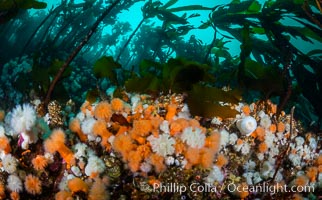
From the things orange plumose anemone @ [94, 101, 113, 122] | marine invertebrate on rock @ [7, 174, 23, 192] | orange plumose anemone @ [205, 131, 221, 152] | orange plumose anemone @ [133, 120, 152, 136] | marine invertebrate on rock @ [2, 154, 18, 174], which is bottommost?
marine invertebrate on rock @ [7, 174, 23, 192]

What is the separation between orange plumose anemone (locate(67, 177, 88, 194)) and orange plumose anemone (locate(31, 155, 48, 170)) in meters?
0.21

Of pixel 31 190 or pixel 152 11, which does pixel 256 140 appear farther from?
pixel 152 11

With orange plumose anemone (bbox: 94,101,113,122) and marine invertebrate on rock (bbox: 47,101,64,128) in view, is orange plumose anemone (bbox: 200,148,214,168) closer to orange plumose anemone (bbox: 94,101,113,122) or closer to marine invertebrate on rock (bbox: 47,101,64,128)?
orange plumose anemone (bbox: 94,101,113,122)

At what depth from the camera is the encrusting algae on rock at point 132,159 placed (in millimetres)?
1574

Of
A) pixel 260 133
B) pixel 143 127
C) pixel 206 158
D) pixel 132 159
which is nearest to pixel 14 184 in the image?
pixel 132 159

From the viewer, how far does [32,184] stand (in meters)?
1.55

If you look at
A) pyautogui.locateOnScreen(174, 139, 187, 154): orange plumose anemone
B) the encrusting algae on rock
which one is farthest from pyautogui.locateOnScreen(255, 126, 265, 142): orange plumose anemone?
pyautogui.locateOnScreen(174, 139, 187, 154): orange plumose anemone

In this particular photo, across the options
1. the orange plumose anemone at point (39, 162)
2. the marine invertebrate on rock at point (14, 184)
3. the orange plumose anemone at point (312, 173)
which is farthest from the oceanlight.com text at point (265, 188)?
the marine invertebrate on rock at point (14, 184)

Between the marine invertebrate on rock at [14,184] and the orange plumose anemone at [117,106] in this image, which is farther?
the orange plumose anemone at [117,106]

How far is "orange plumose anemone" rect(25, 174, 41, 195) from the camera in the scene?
1550 mm

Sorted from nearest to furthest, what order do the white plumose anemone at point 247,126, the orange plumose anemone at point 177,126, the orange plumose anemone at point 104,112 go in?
1. the orange plumose anemone at point 177,126
2. the orange plumose anemone at point 104,112
3. the white plumose anemone at point 247,126

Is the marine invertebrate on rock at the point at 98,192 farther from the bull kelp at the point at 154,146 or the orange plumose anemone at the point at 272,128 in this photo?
the orange plumose anemone at the point at 272,128

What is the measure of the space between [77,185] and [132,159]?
1.05ft

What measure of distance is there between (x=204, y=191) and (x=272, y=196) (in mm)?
485
